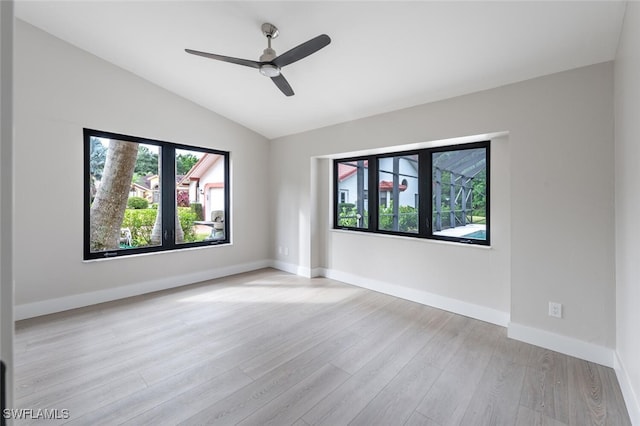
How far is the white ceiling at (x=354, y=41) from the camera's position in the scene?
2180 millimetres

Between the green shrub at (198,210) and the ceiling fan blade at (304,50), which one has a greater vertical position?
the ceiling fan blade at (304,50)

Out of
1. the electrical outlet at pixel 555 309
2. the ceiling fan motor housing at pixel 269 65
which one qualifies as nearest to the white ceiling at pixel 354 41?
the ceiling fan motor housing at pixel 269 65

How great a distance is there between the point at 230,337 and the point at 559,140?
3473 mm

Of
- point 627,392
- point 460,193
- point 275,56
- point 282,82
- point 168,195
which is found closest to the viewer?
point 627,392

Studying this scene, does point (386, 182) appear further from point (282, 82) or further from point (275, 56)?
point (275, 56)

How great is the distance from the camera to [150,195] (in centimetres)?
420

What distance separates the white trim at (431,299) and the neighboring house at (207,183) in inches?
92.5

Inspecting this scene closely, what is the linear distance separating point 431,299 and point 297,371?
6.69ft

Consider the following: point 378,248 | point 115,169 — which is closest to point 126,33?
point 115,169

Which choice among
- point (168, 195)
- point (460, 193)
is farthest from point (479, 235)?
point (168, 195)

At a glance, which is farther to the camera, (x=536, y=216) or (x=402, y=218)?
(x=402, y=218)

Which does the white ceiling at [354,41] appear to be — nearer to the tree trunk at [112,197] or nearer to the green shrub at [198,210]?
the tree trunk at [112,197]

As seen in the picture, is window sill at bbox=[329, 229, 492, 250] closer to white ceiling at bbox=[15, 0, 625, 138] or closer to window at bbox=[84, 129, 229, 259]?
white ceiling at bbox=[15, 0, 625, 138]

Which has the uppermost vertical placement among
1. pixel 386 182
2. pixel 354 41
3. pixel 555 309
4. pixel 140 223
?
pixel 354 41
